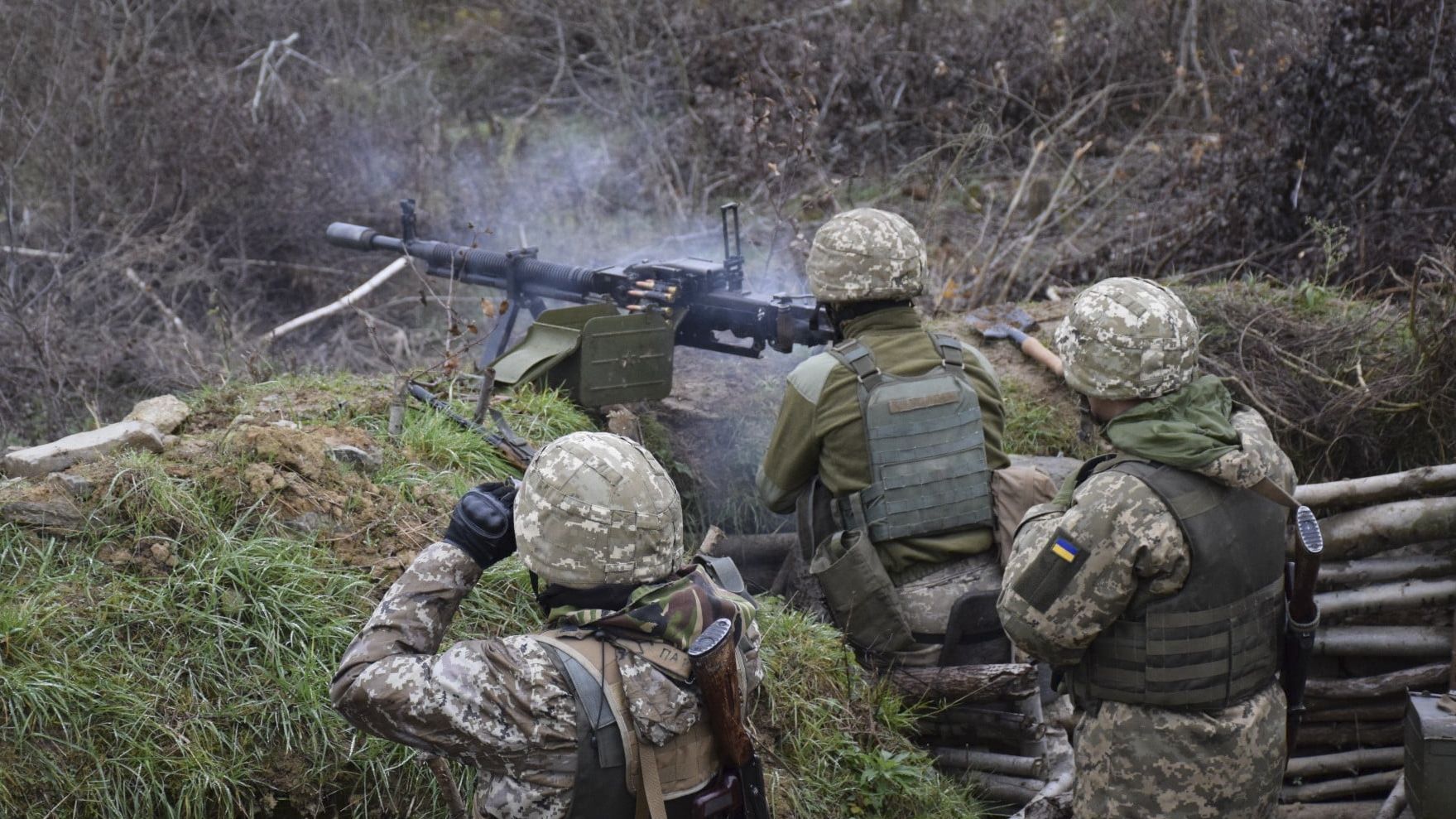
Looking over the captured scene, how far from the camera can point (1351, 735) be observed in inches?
199

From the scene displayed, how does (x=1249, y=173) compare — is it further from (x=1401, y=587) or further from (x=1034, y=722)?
(x=1034, y=722)

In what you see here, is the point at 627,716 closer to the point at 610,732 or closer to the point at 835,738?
the point at 610,732

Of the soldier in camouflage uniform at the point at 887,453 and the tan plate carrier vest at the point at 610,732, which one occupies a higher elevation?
the tan plate carrier vest at the point at 610,732

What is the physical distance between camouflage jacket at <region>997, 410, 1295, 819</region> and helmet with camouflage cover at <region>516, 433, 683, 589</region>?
1.10 metres

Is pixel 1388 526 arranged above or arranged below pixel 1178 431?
below

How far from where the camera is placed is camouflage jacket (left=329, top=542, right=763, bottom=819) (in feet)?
8.00

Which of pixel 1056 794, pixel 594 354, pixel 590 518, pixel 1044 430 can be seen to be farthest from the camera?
pixel 1044 430

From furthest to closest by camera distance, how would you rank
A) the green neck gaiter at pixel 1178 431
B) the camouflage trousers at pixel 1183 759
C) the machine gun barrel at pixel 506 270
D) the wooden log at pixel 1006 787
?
the machine gun barrel at pixel 506 270
the wooden log at pixel 1006 787
the camouflage trousers at pixel 1183 759
the green neck gaiter at pixel 1178 431

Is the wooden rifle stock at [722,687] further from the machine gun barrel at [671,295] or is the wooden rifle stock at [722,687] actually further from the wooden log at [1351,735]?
the wooden log at [1351,735]

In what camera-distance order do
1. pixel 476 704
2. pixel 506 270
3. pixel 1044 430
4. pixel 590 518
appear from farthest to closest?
pixel 506 270, pixel 1044 430, pixel 590 518, pixel 476 704

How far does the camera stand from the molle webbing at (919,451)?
13.7 feet

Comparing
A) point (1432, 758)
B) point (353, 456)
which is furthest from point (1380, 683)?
point (353, 456)

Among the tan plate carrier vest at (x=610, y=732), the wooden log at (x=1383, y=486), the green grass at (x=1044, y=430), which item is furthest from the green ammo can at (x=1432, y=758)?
the green grass at (x=1044, y=430)

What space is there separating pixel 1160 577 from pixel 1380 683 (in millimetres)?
2509
